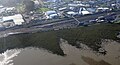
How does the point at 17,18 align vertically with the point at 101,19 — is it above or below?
above

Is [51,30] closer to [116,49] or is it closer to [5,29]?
[5,29]

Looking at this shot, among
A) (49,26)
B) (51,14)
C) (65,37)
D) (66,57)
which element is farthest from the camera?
(51,14)

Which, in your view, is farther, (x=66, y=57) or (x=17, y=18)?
(x=17, y=18)

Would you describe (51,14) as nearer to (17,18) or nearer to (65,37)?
(17,18)

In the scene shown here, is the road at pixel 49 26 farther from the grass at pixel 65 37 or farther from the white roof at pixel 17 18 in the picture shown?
the white roof at pixel 17 18

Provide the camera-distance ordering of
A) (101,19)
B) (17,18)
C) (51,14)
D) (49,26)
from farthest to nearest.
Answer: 1. (51,14)
2. (17,18)
3. (101,19)
4. (49,26)

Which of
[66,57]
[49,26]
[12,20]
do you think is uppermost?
[12,20]

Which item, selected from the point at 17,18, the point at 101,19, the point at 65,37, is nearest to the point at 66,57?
the point at 65,37
